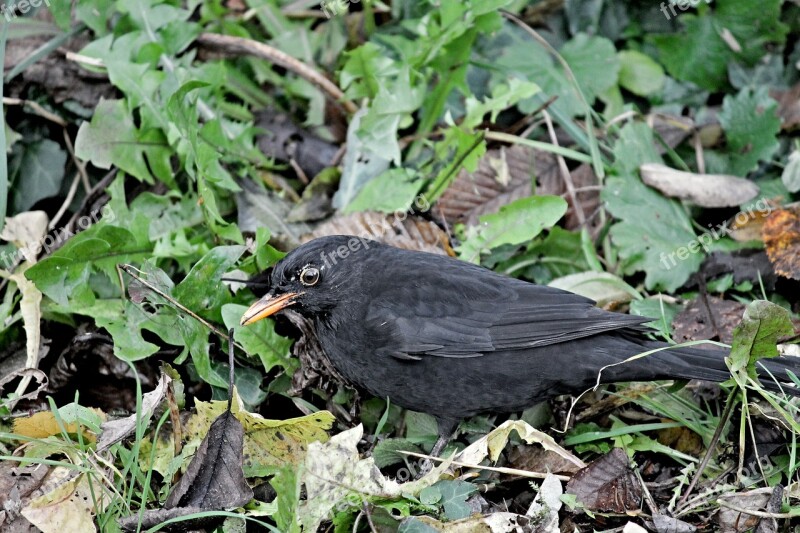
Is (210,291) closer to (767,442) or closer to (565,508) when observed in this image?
(565,508)

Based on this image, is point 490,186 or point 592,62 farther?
point 592,62

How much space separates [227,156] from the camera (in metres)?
5.42

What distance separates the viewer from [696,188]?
544 cm

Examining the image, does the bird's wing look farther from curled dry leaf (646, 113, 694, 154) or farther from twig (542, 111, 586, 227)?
curled dry leaf (646, 113, 694, 154)

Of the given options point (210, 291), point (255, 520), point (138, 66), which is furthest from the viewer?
Result: point (138, 66)

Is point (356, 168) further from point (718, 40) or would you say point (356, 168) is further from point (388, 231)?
point (718, 40)

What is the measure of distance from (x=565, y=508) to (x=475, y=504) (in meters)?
0.39

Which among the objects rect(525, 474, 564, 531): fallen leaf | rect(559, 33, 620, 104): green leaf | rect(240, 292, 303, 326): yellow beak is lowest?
rect(525, 474, 564, 531): fallen leaf

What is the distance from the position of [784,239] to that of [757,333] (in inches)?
55.2

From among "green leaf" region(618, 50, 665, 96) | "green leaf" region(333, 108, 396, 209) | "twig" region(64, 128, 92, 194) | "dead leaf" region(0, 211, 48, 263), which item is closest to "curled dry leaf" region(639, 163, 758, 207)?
"green leaf" region(618, 50, 665, 96)

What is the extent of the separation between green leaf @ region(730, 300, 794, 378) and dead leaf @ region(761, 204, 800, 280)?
1.11 m

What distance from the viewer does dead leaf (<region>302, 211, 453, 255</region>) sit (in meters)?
5.25

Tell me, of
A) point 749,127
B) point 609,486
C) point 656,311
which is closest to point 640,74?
point 749,127

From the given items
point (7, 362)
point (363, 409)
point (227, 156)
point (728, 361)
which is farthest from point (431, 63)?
point (7, 362)
